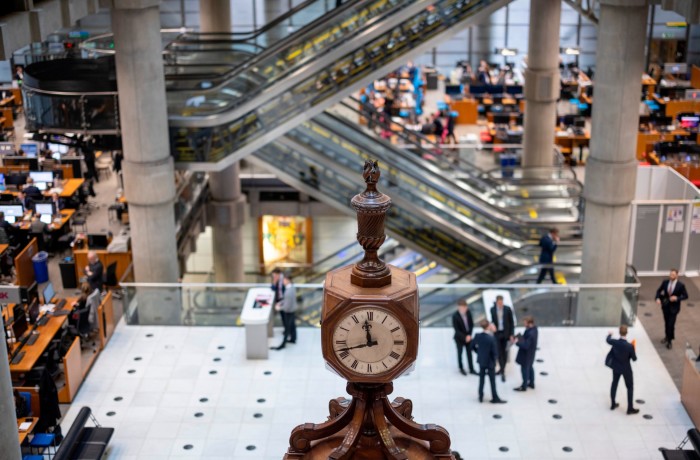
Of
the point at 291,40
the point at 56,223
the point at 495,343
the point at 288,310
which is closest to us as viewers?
the point at 495,343

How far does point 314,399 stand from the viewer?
14859 mm

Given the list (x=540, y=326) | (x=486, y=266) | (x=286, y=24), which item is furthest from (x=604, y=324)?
(x=286, y=24)

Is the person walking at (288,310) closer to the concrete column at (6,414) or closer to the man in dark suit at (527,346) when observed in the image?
the man in dark suit at (527,346)

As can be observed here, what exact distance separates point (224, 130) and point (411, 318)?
14.6m

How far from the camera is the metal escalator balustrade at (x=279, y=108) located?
18.7 metres

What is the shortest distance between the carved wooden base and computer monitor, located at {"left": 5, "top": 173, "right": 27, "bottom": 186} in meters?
21.7

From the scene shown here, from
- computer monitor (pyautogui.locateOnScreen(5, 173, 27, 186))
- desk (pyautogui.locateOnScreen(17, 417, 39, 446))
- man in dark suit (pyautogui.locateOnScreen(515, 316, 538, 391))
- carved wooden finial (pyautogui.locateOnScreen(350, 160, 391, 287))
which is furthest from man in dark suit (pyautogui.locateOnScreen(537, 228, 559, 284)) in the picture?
carved wooden finial (pyautogui.locateOnScreen(350, 160, 391, 287))

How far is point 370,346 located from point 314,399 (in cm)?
1025

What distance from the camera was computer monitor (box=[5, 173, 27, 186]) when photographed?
25.0 metres

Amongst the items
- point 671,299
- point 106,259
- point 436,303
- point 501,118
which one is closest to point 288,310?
point 436,303

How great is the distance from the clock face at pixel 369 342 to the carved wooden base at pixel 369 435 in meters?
0.11

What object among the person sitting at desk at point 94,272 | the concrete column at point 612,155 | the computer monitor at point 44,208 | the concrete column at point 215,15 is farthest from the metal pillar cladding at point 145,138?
the concrete column at point 215,15

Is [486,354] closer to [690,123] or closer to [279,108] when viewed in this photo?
[279,108]

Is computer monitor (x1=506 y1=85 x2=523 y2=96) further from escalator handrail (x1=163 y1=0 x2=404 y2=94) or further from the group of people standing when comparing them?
the group of people standing
